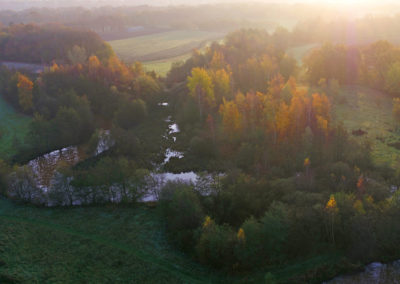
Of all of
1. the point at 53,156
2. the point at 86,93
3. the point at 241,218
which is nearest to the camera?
the point at 241,218

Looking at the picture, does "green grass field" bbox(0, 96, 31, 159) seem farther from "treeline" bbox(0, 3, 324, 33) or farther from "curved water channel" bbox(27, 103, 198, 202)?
"treeline" bbox(0, 3, 324, 33)

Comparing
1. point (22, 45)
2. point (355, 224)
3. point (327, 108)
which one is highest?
point (22, 45)

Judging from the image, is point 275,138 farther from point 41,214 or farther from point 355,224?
point 41,214

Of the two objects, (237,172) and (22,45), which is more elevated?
(22,45)

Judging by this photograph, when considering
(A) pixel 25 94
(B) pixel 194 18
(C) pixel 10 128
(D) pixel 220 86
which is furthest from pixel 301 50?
(B) pixel 194 18

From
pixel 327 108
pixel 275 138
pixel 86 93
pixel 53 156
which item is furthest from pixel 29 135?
pixel 327 108

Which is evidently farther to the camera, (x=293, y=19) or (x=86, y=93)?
(x=293, y=19)

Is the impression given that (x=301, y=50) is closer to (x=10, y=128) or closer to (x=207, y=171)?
(x=207, y=171)
